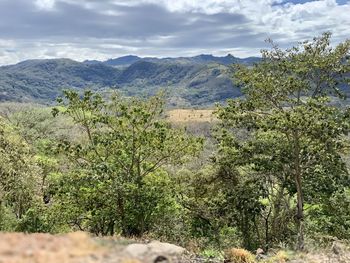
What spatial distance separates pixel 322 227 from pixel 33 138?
77.6 metres

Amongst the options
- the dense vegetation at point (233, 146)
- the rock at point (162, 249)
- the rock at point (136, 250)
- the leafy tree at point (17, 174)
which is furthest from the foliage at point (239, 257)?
the leafy tree at point (17, 174)

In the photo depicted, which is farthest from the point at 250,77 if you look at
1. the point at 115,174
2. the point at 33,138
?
the point at 33,138

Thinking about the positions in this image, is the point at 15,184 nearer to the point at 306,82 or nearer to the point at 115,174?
the point at 115,174

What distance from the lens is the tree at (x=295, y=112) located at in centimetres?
2256

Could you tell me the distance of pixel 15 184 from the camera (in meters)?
34.1

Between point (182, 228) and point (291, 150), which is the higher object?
point (291, 150)

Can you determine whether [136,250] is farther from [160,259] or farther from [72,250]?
[72,250]

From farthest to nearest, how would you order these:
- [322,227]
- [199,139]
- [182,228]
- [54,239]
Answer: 1. [182,228]
2. [322,227]
3. [199,139]
4. [54,239]

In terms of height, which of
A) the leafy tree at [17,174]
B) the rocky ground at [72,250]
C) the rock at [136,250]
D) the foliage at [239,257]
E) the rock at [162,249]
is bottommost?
the leafy tree at [17,174]

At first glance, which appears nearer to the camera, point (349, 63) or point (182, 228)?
point (349, 63)

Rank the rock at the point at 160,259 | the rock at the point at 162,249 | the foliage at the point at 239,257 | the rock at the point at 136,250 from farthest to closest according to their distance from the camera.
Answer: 1. the foliage at the point at 239,257
2. the rock at the point at 162,249
3. the rock at the point at 160,259
4. the rock at the point at 136,250

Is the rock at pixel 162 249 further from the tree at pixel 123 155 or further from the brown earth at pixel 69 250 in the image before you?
the tree at pixel 123 155

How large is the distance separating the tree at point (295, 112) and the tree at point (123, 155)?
3.47m

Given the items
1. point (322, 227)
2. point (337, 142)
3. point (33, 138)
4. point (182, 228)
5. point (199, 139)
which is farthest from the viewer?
point (33, 138)
